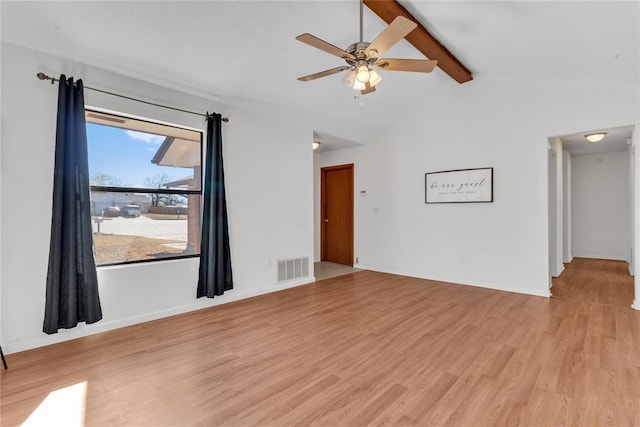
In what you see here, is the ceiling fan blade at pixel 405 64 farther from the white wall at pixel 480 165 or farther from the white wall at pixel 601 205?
the white wall at pixel 601 205

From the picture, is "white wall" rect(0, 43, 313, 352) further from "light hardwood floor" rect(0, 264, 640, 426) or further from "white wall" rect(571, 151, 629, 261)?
"white wall" rect(571, 151, 629, 261)

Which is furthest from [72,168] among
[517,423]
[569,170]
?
[569,170]

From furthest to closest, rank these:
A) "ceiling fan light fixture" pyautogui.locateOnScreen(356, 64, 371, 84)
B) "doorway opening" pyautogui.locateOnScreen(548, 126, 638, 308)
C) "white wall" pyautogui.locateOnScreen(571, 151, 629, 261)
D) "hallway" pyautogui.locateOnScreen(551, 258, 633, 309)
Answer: "white wall" pyautogui.locateOnScreen(571, 151, 629, 261), "doorway opening" pyautogui.locateOnScreen(548, 126, 638, 308), "hallway" pyautogui.locateOnScreen(551, 258, 633, 309), "ceiling fan light fixture" pyautogui.locateOnScreen(356, 64, 371, 84)

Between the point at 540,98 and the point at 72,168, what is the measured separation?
5816 mm

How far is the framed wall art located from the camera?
4961 millimetres

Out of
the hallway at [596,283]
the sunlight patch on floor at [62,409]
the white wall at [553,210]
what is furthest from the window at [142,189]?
the white wall at [553,210]

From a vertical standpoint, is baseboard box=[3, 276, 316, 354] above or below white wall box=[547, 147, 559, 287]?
below

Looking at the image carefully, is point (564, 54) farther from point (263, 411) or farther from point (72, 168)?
point (72, 168)

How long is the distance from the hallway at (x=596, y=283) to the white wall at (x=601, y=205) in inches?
20.2

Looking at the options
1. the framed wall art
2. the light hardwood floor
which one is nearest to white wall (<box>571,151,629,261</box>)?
the framed wall art

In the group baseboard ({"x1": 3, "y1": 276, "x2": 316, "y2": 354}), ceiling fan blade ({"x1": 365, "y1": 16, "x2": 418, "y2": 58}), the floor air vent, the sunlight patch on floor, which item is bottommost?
the sunlight patch on floor

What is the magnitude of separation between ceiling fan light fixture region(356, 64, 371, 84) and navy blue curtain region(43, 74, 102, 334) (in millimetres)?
2626

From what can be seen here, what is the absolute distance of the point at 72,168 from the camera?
2.89 metres

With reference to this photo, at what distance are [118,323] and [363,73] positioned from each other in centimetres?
349
